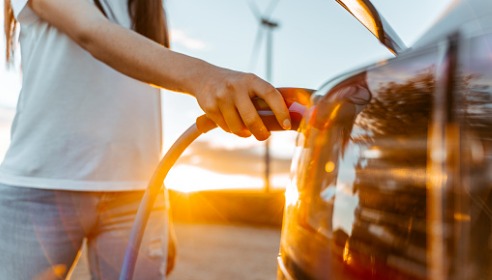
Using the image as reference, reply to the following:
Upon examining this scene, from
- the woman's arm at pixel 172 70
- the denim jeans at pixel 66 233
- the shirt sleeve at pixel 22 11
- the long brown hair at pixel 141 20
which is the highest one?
the long brown hair at pixel 141 20

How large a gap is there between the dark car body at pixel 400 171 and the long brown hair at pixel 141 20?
0.84 meters

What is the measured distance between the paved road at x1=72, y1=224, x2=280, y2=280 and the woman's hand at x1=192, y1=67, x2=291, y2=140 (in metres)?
4.24

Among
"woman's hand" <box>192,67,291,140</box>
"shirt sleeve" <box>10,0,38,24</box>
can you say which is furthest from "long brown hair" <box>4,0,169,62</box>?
"woman's hand" <box>192,67,291,140</box>

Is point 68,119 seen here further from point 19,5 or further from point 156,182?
point 156,182

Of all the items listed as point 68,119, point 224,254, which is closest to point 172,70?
point 68,119

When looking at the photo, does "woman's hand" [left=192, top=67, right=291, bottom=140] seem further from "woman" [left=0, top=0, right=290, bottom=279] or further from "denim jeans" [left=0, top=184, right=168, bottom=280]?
"denim jeans" [left=0, top=184, right=168, bottom=280]

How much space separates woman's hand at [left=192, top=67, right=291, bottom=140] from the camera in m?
0.77

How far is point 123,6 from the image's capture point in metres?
1.43

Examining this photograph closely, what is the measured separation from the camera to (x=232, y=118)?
31.1 inches

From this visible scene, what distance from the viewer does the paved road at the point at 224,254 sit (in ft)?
18.9

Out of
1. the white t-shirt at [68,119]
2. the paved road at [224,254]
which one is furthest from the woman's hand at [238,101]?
the paved road at [224,254]

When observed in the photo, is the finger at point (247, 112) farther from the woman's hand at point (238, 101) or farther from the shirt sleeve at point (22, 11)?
the shirt sleeve at point (22, 11)

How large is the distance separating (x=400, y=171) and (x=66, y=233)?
94 cm

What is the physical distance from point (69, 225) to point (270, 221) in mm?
9736
